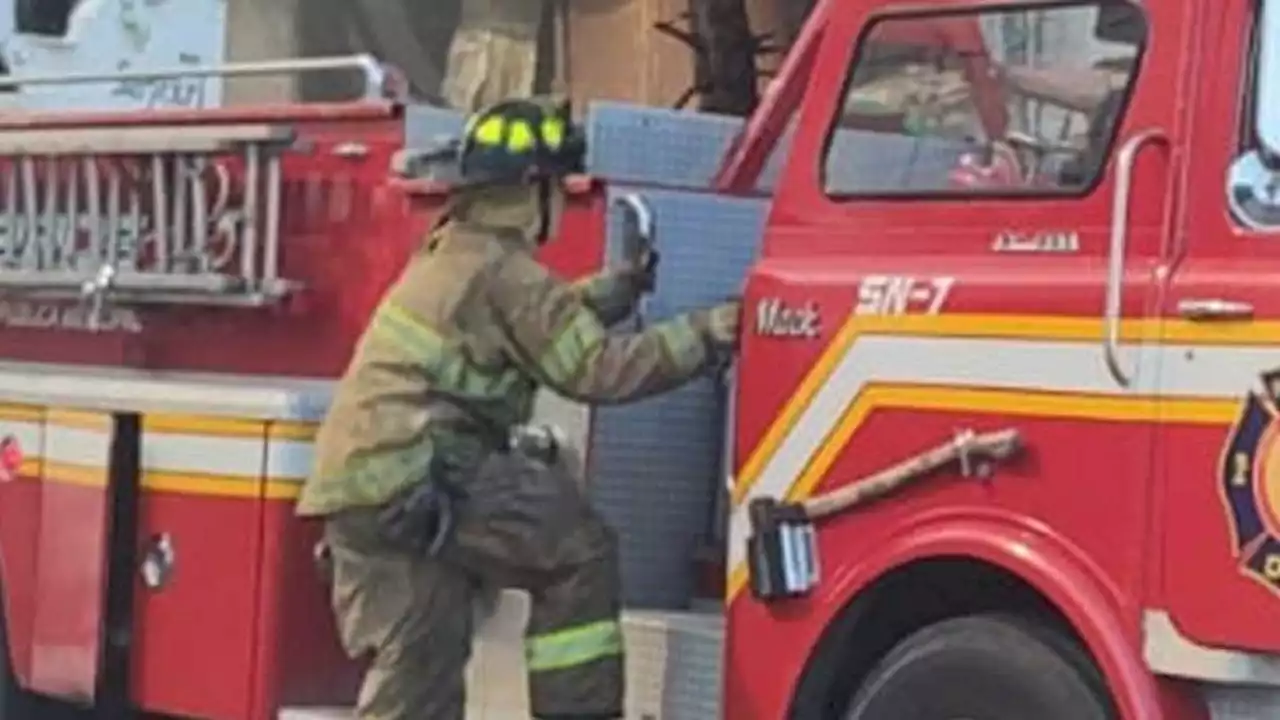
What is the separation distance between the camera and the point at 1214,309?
462 cm

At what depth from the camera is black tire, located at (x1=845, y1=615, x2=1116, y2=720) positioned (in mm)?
4844

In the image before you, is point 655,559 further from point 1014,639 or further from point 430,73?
point 430,73

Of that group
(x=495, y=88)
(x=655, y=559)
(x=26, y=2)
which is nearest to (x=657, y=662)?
(x=655, y=559)

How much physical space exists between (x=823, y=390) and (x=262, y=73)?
206cm

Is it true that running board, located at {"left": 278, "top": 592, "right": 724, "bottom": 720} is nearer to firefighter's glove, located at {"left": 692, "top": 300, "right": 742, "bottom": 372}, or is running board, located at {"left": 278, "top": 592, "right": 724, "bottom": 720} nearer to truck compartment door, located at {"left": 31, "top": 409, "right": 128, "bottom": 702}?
firefighter's glove, located at {"left": 692, "top": 300, "right": 742, "bottom": 372}

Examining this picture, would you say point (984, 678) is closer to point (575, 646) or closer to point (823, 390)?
point (823, 390)

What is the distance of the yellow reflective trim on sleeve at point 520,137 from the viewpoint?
230 inches

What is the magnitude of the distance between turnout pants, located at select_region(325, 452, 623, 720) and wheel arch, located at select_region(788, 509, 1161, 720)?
58 centimetres

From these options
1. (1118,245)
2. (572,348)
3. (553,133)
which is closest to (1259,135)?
(1118,245)

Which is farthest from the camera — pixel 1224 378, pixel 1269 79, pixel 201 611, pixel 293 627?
pixel 201 611

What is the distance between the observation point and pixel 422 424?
5824mm

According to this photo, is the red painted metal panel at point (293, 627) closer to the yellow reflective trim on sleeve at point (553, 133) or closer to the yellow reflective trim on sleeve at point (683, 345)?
the yellow reflective trim on sleeve at point (553, 133)

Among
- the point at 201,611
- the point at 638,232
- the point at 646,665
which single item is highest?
the point at 638,232

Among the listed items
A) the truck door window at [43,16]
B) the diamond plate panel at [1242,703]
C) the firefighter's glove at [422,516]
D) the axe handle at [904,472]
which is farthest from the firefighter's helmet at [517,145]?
the truck door window at [43,16]
